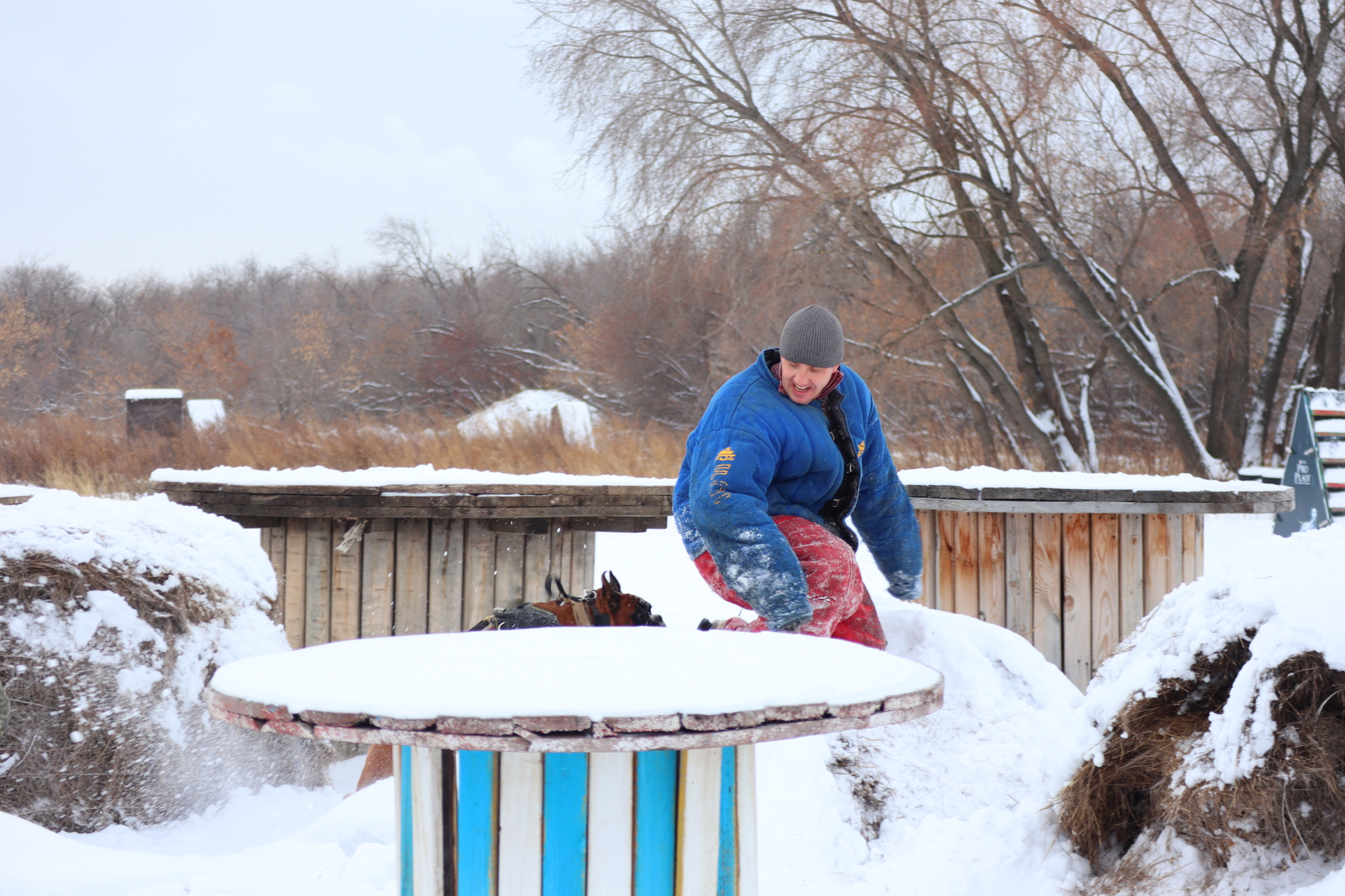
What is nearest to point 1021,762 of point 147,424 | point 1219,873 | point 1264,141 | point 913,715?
point 1219,873

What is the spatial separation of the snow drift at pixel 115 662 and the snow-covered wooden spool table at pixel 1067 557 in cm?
300

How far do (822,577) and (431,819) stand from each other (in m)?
1.81

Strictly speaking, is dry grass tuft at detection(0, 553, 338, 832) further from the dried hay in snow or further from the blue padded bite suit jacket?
the dried hay in snow

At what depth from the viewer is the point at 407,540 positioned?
5.27m

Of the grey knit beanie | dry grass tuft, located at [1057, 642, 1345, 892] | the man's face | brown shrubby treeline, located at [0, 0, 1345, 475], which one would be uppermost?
brown shrubby treeline, located at [0, 0, 1345, 475]

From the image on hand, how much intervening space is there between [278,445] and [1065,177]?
30.3ft

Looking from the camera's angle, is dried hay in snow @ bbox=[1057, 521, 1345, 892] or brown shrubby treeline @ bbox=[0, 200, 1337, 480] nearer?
dried hay in snow @ bbox=[1057, 521, 1345, 892]

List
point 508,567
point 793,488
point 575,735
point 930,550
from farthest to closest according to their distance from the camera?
point 508,567
point 930,550
point 793,488
point 575,735

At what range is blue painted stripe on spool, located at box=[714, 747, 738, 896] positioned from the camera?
183cm

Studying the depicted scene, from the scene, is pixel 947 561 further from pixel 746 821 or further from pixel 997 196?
pixel 997 196

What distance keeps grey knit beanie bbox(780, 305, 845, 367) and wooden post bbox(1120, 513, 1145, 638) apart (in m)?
2.16

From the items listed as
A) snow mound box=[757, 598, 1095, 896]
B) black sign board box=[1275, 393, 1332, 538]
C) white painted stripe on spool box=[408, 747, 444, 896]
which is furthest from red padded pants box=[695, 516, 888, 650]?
black sign board box=[1275, 393, 1332, 538]

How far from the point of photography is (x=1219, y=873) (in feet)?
7.04

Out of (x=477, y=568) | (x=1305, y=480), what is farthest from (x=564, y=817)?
(x=1305, y=480)
